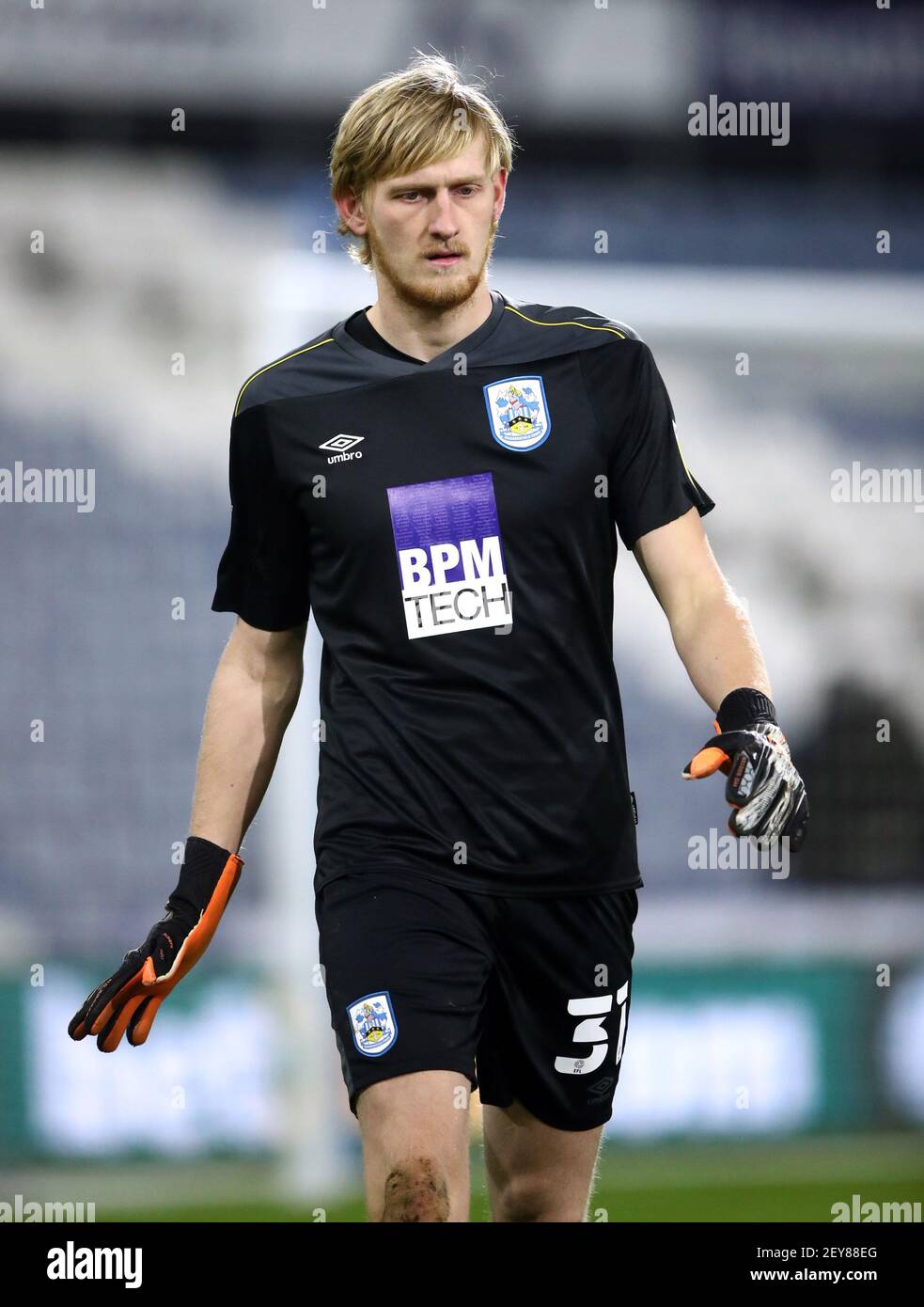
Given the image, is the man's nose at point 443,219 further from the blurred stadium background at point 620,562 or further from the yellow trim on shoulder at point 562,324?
the blurred stadium background at point 620,562

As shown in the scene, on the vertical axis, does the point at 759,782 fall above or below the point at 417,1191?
above

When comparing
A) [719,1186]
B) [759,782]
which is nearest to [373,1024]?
[759,782]

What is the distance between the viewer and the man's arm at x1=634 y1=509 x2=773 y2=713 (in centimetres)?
266

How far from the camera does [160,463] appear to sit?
22.2ft

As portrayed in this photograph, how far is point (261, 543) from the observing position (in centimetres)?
289

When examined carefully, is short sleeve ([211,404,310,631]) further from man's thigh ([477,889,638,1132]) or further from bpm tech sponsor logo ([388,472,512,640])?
man's thigh ([477,889,638,1132])

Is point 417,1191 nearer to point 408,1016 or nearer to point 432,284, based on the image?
→ point 408,1016

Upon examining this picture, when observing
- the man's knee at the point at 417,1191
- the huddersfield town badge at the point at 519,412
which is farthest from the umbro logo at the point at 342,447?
the man's knee at the point at 417,1191

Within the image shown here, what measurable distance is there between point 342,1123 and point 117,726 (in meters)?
1.76

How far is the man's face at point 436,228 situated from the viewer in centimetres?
277

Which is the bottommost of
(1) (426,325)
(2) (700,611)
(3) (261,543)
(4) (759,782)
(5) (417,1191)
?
(5) (417,1191)

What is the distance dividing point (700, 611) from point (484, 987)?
69 cm

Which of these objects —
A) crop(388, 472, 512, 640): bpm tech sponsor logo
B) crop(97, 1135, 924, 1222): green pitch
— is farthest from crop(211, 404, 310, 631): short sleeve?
crop(97, 1135, 924, 1222): green pitch
